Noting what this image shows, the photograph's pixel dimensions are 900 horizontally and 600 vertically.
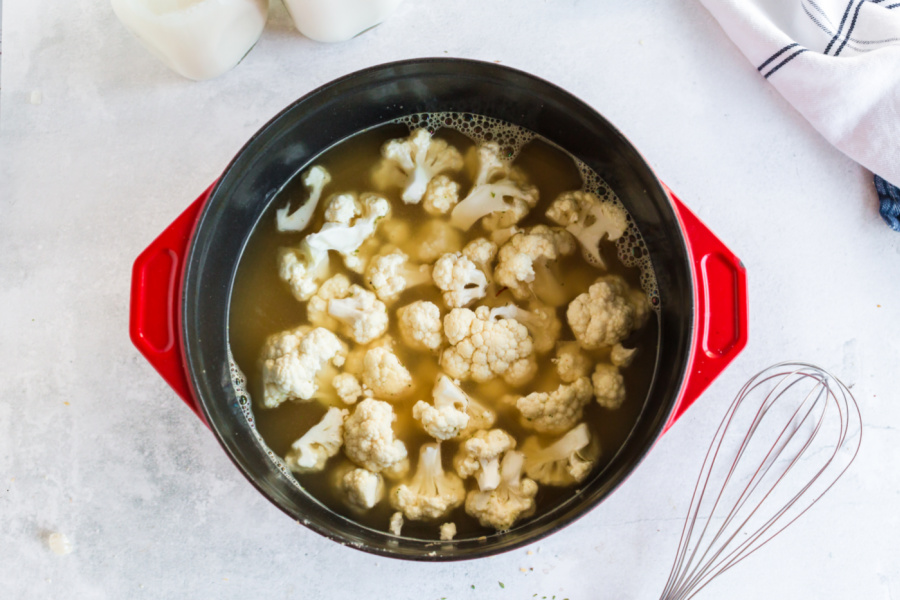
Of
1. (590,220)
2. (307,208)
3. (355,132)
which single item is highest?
(590,220)

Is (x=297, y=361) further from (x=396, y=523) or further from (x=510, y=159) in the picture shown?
(x=510, y=159)

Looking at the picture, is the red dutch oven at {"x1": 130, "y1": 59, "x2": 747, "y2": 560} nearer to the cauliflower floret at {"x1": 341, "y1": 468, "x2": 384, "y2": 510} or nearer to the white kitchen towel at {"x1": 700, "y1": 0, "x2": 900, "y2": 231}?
the cauliflower floret at {"x1": 341, "y1": 468, "x2": 384, "y2": 510}

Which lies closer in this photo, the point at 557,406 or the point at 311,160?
the point at 557,406

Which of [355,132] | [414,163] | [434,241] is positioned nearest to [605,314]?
[434,241]

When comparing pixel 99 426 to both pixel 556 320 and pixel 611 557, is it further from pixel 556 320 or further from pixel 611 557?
pixel 611 557

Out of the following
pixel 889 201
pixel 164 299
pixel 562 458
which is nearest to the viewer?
pixel 164 299

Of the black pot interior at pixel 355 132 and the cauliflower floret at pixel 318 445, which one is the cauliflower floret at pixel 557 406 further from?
the cauliflower floret at pixel 318 445

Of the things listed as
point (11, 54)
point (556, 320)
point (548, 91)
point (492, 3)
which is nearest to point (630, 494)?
point (556, 320)
